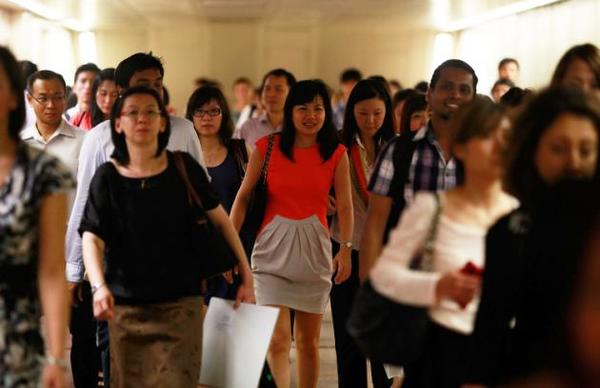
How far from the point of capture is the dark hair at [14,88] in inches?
115

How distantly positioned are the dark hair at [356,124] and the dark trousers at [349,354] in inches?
32.6

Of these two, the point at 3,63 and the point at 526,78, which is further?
the point at 526,78

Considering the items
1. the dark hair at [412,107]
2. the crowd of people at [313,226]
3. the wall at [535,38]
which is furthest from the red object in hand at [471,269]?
the wall at [535,38]

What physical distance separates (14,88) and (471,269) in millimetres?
1545

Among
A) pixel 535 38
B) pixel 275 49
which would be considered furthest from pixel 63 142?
pixel 275 49

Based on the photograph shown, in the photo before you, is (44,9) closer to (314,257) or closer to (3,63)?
(314,257)

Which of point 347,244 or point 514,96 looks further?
point 347,244

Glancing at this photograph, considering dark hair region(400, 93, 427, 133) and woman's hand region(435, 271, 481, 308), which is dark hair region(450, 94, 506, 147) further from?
dark hair region(400, 93, 427, 133)

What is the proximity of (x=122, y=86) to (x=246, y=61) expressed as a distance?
19.3 m

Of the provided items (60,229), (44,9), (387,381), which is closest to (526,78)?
(44,9)

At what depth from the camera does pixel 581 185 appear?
6.08 ft

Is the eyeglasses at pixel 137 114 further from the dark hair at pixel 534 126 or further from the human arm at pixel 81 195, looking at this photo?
the dark hair at pixel 534 126

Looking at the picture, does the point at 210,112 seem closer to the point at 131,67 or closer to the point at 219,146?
the point at 219,146

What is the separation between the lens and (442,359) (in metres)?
2.95
